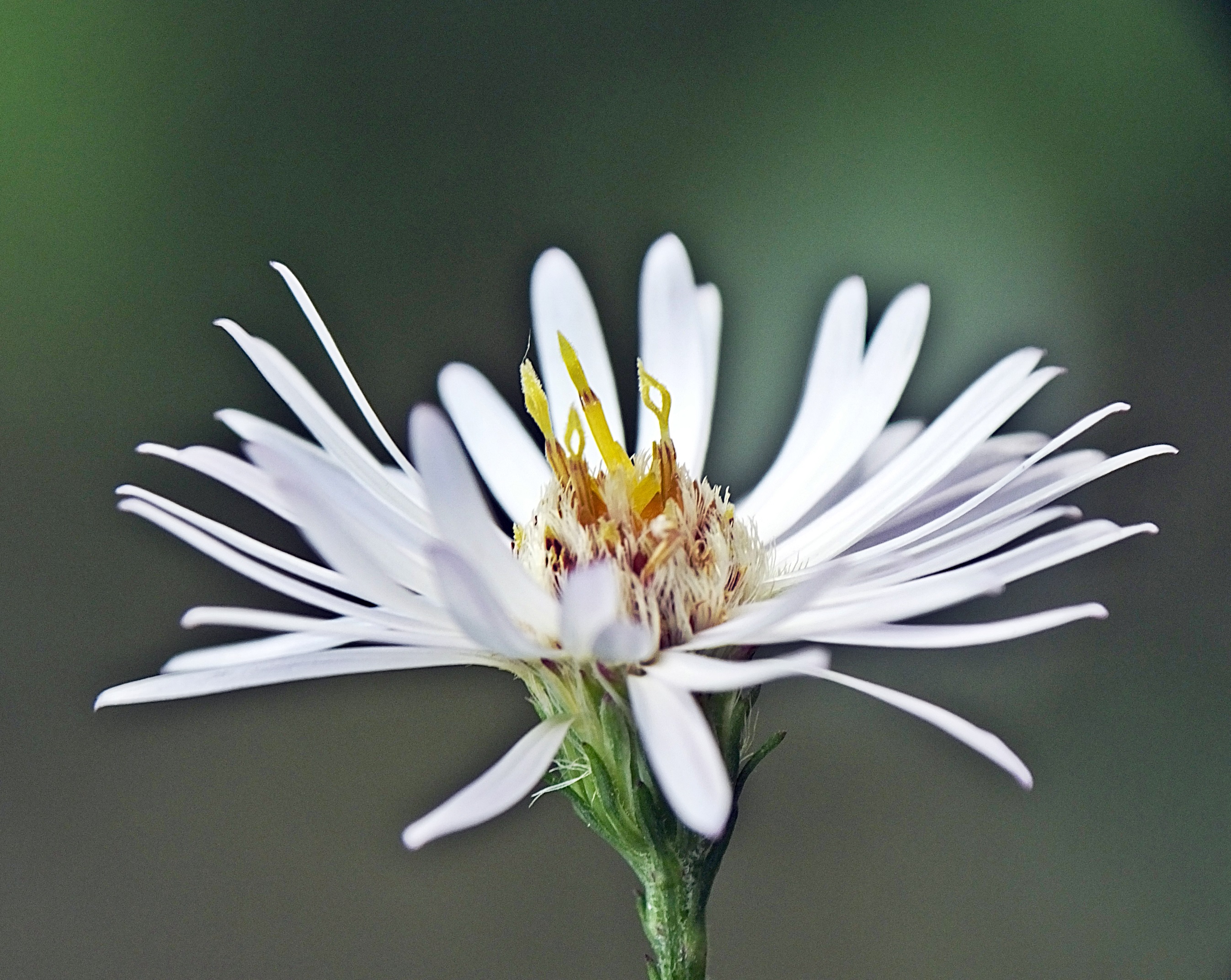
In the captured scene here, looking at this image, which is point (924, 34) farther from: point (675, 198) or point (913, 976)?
point (913, 976)

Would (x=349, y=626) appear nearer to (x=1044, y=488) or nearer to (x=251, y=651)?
(x=251, y=651)

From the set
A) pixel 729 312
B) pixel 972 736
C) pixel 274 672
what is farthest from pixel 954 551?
pixel 729 312

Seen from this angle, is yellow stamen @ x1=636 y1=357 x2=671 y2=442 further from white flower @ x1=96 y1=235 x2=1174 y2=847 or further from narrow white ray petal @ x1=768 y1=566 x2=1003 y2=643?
narrow white ray petal @ x1=768 y1=566 x2=1003 y2=643

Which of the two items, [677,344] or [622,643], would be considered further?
[677,344]

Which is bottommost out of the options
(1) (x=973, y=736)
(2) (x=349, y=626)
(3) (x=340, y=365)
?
(1) (x=973, y=736)

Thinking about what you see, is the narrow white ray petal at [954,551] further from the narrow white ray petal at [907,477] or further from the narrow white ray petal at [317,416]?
the narrow white ray petal at [317,416]

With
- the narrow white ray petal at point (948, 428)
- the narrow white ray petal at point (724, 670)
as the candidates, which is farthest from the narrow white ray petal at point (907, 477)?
the narrow white ray petal at point (724, 670)

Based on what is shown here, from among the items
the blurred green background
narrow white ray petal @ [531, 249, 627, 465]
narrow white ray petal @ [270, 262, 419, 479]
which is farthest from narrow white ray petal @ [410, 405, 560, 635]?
the blurred green background
